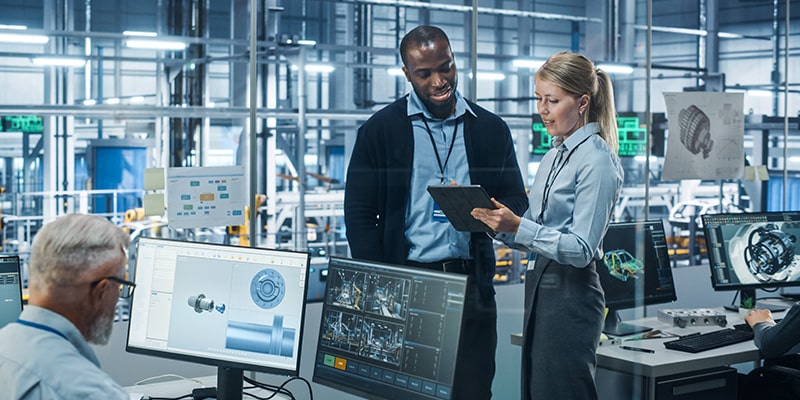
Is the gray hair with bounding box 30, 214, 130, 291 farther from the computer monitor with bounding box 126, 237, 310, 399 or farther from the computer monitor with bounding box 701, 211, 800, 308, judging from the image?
the computer monitor with bounding box 701, 211, 800, 308

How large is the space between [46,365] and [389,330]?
2.50 ft

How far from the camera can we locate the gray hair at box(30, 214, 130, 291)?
128cm

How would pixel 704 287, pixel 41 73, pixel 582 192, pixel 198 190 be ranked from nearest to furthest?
pixel 582 192
pixel 198 190
pixel 704 287
pixel 41 73

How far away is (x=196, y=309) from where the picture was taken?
205 cm

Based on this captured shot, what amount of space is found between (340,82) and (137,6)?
10.5 ft

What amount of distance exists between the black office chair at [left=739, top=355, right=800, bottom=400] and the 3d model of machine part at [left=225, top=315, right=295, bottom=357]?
1.94 metres

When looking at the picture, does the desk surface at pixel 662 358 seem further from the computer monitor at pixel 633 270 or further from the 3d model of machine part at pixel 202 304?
the 3d model of machine part at pixel 202 304

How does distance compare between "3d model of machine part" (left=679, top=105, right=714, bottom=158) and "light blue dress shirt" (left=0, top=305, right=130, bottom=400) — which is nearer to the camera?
"light blue dress shirt" (left=0, top=305, right=130, bottom=400)

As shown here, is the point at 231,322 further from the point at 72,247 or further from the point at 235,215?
the point at 235,215

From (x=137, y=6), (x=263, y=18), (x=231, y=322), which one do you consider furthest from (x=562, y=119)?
(x=137, y=6)

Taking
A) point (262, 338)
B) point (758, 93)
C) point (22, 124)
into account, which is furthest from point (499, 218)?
point (22, 124)

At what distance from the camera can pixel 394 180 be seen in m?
2.55

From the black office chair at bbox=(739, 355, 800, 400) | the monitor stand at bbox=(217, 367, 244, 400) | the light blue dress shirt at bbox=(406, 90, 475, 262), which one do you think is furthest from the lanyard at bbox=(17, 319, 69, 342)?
the black office chair at bbox=(739, 355, 800, 400)

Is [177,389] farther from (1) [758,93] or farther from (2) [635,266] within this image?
(1) [758,93]
